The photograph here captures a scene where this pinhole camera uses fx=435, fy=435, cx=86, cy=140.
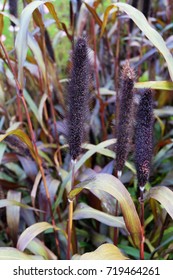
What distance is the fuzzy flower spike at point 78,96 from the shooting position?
3.33 ft

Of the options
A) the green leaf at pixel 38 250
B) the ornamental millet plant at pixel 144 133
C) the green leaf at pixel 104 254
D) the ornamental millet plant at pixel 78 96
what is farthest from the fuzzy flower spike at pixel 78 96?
the green leaf at pixel 38 250

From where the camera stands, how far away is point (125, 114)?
1.11 metres

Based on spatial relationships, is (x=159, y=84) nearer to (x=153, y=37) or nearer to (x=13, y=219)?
(x=153, y=37)

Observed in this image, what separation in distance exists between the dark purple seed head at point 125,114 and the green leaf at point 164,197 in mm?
118

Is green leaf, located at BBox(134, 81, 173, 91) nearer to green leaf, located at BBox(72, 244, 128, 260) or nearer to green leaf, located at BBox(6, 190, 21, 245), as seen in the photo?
green leaf, located at BBox(72, 244, 128, 260)

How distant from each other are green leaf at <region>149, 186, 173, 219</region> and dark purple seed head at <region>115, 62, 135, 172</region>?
4.6 inches

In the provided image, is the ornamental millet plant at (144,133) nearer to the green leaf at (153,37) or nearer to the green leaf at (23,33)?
the green leaf at (153,37)

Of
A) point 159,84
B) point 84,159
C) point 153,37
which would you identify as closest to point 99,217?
point 84,159

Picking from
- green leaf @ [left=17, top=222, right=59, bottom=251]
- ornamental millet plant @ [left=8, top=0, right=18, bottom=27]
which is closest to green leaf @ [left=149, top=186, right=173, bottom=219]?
green leaf @ [left=17, top=222, right=59, bottom=251]

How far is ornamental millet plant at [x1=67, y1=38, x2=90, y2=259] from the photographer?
1014 mm

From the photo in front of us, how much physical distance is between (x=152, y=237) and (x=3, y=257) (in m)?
0.70

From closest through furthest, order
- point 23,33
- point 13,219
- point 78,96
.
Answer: point 78,96 → point 23,33 → point 13,219

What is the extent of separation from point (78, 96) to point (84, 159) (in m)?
0.35
